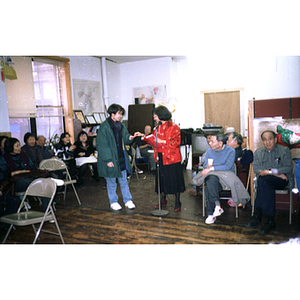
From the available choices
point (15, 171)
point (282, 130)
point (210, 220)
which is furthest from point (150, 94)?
point (15, 171)

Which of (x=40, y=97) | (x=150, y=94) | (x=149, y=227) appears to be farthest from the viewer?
(x=40, y=97)

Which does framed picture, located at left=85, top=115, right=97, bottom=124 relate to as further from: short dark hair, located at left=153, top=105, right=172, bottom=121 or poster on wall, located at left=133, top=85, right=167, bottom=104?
short dark hair, located at left=153, top=105, right=172, bottom=121

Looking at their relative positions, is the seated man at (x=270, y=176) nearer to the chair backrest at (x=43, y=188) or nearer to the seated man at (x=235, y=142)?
the seated man at (x=235, y=142)

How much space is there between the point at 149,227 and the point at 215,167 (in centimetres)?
107

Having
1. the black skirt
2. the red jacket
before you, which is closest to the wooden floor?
the black skirt

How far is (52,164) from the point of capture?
166 inches

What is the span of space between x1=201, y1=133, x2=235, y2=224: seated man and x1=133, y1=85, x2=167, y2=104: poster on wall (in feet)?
4.14

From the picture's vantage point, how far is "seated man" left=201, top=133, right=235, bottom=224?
3275mm

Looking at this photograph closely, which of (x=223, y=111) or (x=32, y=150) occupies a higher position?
(x=223, y=111)

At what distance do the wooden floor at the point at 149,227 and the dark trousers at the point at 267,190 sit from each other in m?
0.25

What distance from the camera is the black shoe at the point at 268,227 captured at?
2.94 metres

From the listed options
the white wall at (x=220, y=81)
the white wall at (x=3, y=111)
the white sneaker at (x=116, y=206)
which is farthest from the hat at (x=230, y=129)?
the white wall at (x=3, y=111)

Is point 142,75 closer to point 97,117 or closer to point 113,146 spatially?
point 97,117
